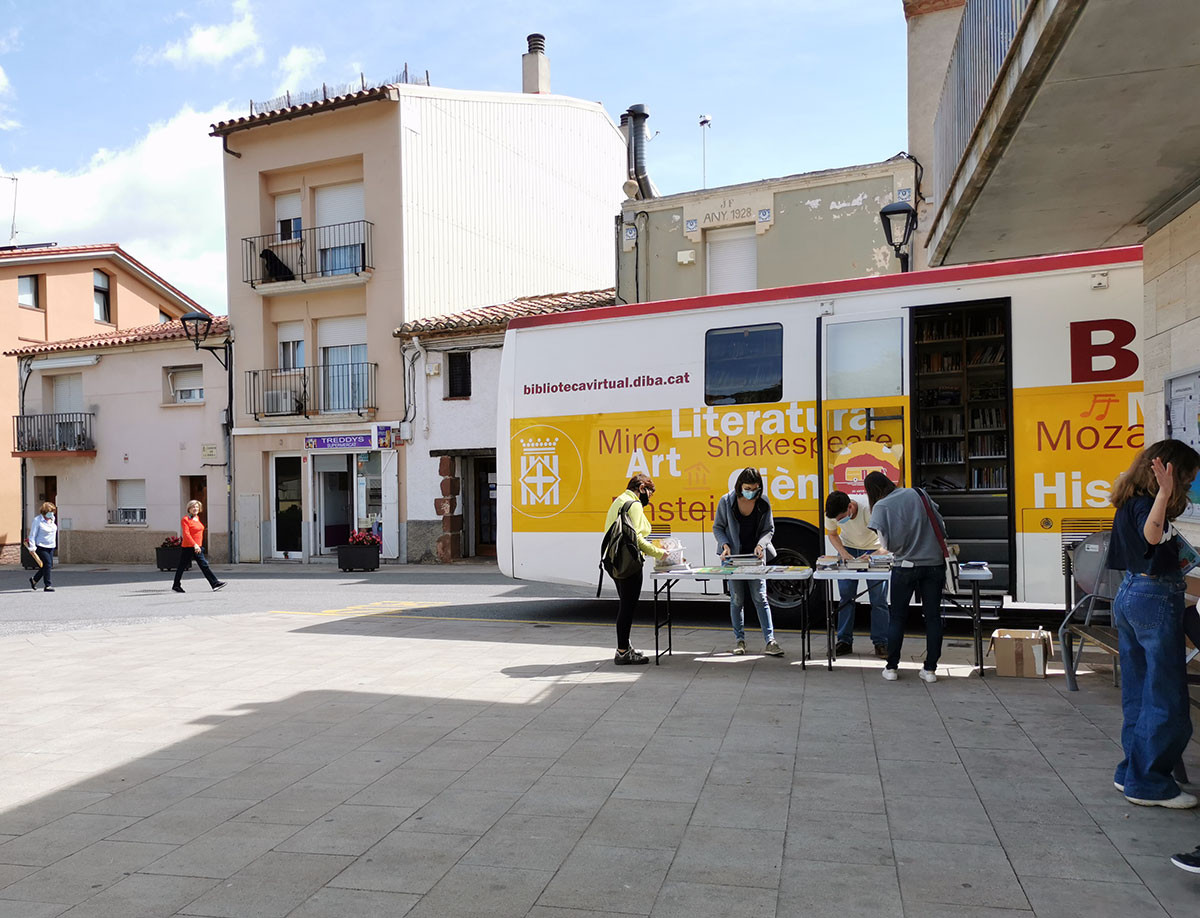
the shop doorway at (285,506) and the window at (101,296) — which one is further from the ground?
the window at (101,296)

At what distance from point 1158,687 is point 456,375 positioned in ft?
64.6

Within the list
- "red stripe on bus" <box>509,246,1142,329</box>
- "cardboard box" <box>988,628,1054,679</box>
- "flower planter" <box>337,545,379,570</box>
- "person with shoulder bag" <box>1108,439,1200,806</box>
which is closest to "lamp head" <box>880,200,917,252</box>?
"red stripe on bus" <box>509,246,1142,329</box>

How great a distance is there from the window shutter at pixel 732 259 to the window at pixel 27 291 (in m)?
21.6

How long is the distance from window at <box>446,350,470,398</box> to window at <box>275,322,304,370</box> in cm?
473

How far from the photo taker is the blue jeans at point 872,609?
29.0 feet

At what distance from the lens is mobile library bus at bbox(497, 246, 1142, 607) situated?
29.2 feet

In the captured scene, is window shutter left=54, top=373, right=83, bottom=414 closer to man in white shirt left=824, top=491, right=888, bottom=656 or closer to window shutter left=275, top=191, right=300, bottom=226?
window shutter left=275, top=191, right=300, bottom=226

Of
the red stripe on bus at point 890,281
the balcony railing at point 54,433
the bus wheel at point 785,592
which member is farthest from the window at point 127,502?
the bus wheel at point 785,592

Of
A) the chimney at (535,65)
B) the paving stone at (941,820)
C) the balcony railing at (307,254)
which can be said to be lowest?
the paving stone at (941,820)

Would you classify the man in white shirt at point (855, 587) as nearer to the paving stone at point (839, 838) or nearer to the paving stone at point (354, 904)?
the paving stone at point (839, 838)

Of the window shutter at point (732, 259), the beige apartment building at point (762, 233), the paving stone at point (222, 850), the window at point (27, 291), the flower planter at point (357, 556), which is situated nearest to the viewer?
the paving stone at point (222, 850)

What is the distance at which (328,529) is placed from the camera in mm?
24703

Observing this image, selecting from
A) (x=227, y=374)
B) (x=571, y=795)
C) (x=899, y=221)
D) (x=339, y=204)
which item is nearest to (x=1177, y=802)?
(x=571, y=795)

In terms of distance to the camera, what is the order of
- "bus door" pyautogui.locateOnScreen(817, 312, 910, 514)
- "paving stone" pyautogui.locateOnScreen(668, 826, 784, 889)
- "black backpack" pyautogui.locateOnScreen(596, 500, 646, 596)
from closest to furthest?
"paving stone" pyautogui.locateOnScreen(668, 826, 784, 889) < "black backpack" pyautogui.locateOnScreen(596, 500, 646, 596) < "bus door" pyautogui.locateOnScreen(817, 312, 910, 514)
